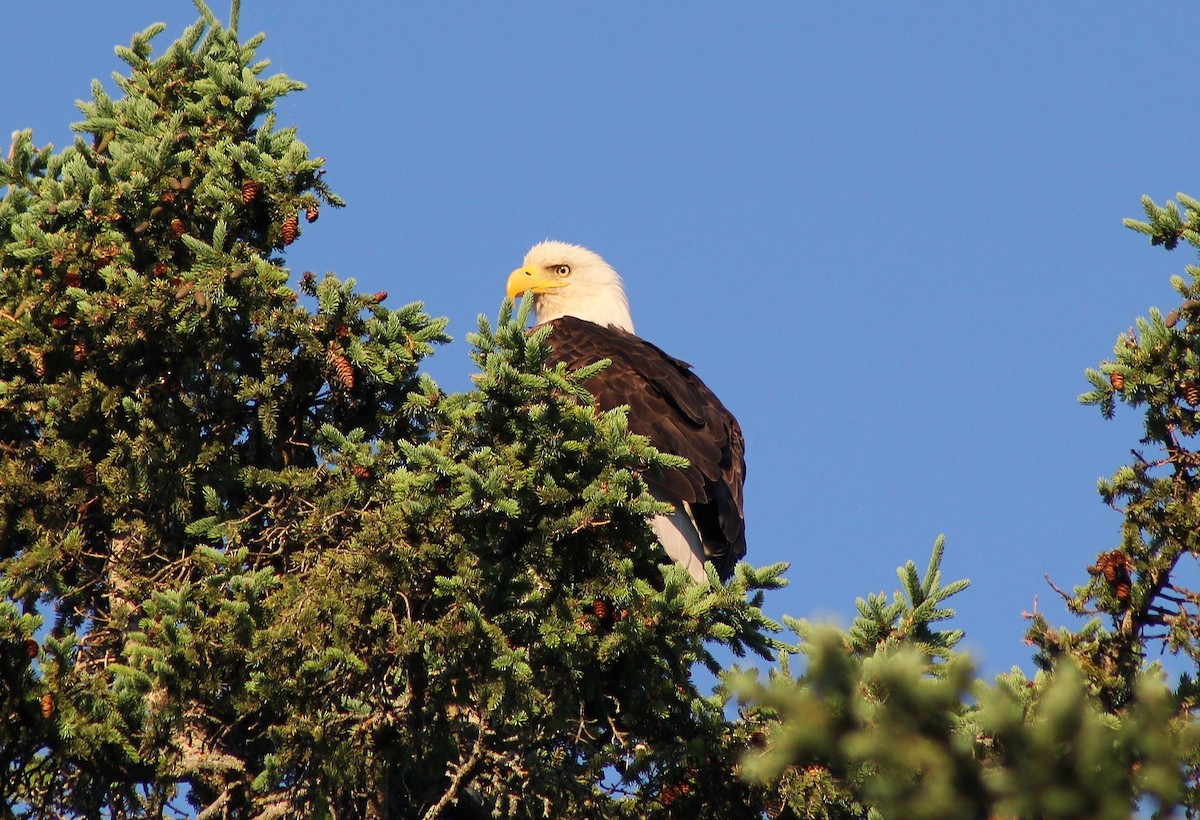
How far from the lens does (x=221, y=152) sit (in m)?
4.80

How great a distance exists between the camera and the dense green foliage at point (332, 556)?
3.73 meters

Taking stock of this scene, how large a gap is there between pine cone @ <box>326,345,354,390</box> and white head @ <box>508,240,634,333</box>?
4618 millimetres

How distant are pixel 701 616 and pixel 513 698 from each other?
634 millimetres

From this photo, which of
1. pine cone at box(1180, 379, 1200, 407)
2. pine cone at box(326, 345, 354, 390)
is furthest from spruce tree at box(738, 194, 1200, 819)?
pine cone at box(326, 345, 354, 390)

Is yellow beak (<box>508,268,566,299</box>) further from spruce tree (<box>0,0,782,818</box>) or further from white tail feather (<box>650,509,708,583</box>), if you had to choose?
spruce tree (<box>0,0,782,818</box>)

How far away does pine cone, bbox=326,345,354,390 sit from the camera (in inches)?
179

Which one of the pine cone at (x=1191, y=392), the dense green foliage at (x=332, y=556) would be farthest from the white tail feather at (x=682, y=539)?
the pine cone at (x=1191, y=392)

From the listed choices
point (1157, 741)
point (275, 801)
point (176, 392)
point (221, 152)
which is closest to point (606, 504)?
point (275, 801)

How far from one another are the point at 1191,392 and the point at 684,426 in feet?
9.86

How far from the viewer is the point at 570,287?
9242mm

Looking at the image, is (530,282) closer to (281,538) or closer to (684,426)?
(684,426)

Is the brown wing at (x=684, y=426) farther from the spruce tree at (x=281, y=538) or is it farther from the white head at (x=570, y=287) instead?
the white head at (x=570, y=287)

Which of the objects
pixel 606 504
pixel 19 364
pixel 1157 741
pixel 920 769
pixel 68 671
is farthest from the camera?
pixel 19 364

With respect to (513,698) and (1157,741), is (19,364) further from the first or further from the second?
(1157,741)
